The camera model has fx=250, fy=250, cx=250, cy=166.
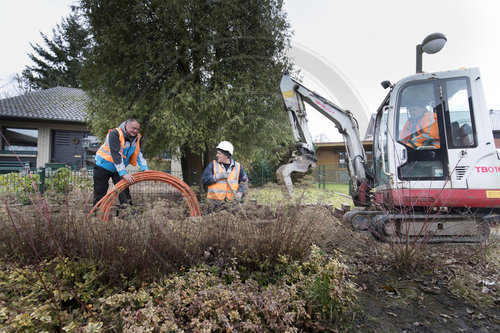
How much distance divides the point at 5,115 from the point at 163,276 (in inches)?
703

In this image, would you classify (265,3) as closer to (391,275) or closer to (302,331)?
(391,275)

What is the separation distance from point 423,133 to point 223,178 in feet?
10.9

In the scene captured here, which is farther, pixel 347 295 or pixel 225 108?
pixel 225 108

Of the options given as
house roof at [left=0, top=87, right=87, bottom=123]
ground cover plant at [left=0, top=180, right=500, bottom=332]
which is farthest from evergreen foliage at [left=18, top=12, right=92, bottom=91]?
ground cover plant at [left=0, top=180, right=500, bottom=332]

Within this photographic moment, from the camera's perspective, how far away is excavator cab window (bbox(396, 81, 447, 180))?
13.0 ft

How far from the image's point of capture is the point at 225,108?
20.6 feet

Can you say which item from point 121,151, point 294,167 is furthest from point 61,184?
point 294,167

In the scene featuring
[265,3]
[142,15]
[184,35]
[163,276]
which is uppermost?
[265,3]

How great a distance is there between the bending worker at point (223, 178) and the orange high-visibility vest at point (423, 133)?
9.16 ft

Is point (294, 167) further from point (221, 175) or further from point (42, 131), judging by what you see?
point (42, 131)

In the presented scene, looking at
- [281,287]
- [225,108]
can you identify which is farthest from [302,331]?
[225,108]

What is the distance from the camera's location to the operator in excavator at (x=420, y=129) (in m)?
3.99

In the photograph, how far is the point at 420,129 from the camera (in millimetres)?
4074

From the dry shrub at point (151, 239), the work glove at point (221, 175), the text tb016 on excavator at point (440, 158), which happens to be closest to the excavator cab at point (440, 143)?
the text tb016 on excavator at point (440, 158)
